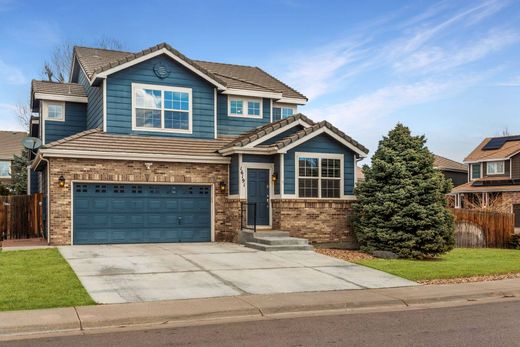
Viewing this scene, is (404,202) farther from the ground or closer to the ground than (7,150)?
closer to the ground

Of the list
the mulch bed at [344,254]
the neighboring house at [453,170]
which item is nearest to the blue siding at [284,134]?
the mulch bed at [344,254]

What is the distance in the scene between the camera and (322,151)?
1945 cm

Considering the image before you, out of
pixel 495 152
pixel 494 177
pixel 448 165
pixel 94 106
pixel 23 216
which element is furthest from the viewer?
pixel 448 165

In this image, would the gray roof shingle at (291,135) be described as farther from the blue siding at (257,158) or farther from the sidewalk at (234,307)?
the sidewalk at (234,307)

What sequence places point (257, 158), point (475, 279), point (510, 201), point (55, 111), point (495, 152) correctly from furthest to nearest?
point (495, 152) < point (510, 201) < point (55, 111) < point (257, 158) < point (475, 279)

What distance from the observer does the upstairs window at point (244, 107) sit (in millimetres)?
22322

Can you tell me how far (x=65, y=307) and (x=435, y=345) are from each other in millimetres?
6033

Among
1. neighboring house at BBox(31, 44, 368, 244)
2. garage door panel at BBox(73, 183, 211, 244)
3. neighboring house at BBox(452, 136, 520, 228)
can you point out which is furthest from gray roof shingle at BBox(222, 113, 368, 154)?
neighboring house at BBox(452, 136, 520, 228)

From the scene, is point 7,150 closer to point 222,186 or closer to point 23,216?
point 23,216

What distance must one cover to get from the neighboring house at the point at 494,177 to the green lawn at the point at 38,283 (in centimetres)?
3019

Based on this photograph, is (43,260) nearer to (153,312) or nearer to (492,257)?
(153,312)

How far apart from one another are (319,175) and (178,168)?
5.03m

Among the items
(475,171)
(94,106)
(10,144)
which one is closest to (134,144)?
(94,106)

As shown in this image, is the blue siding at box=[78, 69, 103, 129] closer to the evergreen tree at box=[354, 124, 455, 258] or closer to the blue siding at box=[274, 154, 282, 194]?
the blue siding at box=[274, 154, 282, 194]
